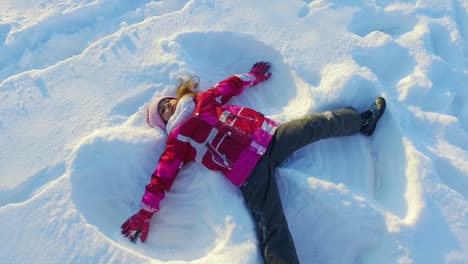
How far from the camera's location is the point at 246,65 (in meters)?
3.26

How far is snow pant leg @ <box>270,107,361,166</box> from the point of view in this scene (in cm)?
265

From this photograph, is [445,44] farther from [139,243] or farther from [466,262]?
[139,243]

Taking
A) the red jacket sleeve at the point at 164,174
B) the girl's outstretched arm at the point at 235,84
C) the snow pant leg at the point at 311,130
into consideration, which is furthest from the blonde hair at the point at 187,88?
the snow pant leg at the point at 311,130

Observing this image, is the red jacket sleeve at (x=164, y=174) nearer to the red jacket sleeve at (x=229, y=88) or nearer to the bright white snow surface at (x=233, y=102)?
the bright white snow surface at (x=233, y=102)

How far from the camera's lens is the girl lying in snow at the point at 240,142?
248 cm

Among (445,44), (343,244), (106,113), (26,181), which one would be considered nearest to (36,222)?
(26,181)

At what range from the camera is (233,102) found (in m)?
3.06

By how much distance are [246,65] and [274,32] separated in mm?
335

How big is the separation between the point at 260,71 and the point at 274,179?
35.9 inches

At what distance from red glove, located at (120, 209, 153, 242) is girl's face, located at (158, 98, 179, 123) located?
637 millimetres

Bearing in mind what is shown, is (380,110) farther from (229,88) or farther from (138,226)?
(138,226)

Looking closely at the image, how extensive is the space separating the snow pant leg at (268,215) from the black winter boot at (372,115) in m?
0.71

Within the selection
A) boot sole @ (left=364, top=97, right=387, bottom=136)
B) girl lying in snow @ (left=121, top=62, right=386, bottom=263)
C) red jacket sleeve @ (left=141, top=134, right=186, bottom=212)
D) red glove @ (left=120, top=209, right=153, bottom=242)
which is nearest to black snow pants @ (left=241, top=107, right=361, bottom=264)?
girl lying in snow @ (left=121, top=62, right=386, bottom=263)

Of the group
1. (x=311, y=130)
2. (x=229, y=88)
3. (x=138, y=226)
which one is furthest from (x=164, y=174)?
(x=311, y=130)
